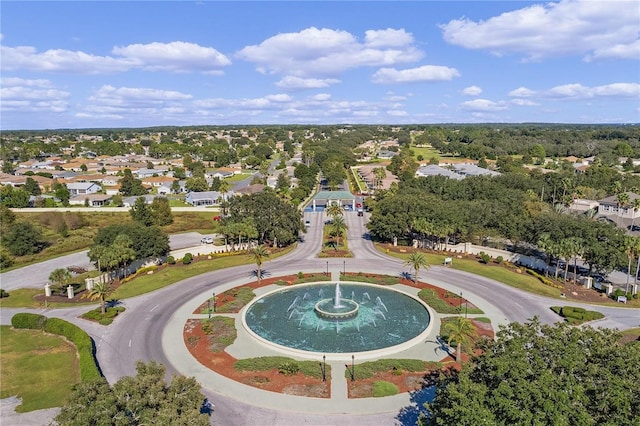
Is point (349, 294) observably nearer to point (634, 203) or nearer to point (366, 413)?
point (366, 413)

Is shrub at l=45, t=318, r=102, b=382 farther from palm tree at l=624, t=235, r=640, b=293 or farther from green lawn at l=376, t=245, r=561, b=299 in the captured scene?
palm tree at l=624, t=235, r=640, b=293

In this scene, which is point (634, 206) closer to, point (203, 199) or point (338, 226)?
point (338, 226)

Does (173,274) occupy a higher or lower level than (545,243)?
lower

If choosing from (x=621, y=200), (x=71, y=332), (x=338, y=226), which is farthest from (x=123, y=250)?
(x=621, y=200)

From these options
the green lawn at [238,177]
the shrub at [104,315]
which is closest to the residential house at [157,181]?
the green lawn at [238,177]

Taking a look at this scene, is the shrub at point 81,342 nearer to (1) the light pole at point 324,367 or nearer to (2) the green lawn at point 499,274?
(1) the light pole at point 324,367

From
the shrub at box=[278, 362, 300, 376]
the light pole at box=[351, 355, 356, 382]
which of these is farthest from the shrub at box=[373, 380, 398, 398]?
the shrub at box=[278, 362, 300, 376]

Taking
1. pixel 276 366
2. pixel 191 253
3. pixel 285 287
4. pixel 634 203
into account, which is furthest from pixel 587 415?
pixel 634 203
